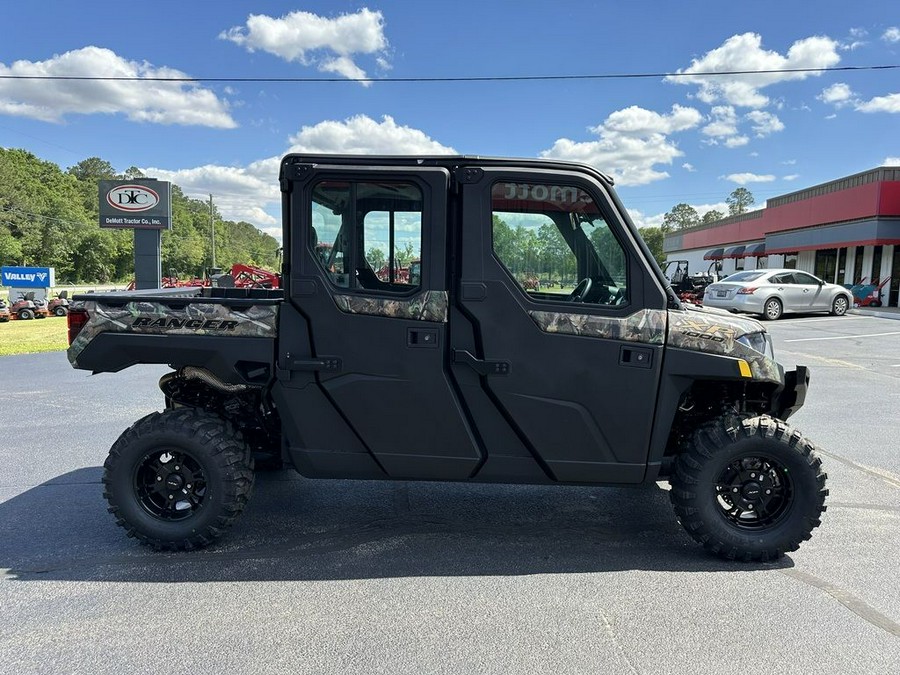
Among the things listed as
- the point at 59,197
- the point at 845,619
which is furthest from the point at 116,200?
the point at 59,197

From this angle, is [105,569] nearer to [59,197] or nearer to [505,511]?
[505,511]

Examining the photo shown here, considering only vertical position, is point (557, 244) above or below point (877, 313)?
above

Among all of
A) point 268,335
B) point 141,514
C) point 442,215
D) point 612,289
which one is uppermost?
point 442,215

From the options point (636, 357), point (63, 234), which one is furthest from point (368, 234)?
point (63, 234)

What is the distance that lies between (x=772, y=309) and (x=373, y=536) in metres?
17.3

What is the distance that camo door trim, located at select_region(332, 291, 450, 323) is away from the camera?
3.37m

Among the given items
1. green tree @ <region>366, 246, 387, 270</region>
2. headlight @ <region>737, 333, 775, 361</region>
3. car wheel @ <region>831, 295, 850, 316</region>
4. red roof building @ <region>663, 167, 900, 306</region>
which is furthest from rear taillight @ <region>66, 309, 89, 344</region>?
red roof building @ <region>663, 167, 900, 306</region>

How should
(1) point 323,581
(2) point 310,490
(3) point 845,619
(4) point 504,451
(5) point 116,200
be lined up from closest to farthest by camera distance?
(3) point 845,619
(1) point 323,581
(4) point 504,451
(2) point 310,490
(5) point 116,200

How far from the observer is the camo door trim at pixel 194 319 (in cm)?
351

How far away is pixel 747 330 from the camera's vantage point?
349 cm

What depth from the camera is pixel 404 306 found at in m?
3.38

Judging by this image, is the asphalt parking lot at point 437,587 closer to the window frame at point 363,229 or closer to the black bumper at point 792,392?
the black bumper at point 792,392

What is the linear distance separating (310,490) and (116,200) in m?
24.1

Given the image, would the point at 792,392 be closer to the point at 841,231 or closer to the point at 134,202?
the point at 134,202
